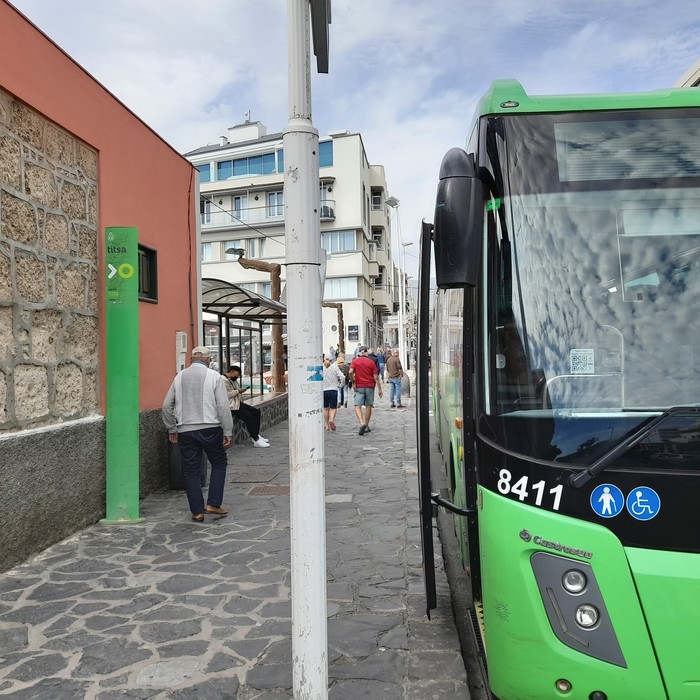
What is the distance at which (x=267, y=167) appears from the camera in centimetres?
4950

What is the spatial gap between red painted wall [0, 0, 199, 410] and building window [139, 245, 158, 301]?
11 cm

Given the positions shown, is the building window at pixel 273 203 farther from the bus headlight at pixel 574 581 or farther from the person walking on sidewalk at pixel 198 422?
the bus headlight at pixel 574 581

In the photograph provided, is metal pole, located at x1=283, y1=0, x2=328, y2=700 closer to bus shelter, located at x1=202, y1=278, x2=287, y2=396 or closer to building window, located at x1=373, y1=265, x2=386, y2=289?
bus shelter, located at x1=202, y1=278, x2=287, y2=396

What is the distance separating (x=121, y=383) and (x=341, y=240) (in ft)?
129

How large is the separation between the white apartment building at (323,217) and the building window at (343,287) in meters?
0.07

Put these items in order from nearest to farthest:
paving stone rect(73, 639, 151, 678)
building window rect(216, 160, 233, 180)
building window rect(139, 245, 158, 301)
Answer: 1. paving stone rect(73, 639, 151, 678)
2. building window rect(139, 245, 158, 301)
3. building window rect(216, 160, 233, 180)

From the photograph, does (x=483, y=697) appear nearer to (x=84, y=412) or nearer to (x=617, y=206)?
(x=617, y=206)

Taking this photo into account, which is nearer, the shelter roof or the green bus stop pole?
the green bus stop pole

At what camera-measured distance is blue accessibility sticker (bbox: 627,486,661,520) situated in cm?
254

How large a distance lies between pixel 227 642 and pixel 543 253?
2.98 meters

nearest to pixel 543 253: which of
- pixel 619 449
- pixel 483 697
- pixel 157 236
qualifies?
pixel 619 449

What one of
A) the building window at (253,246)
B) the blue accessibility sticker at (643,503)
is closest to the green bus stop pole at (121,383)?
the blue accessibility sticker at (643,503)

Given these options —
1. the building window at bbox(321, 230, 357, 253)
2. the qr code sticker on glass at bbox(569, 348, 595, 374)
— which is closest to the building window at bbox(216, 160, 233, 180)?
the building window at bbox(321, 230, 357, 253)

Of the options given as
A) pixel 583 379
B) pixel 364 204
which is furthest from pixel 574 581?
pixel 364 204
